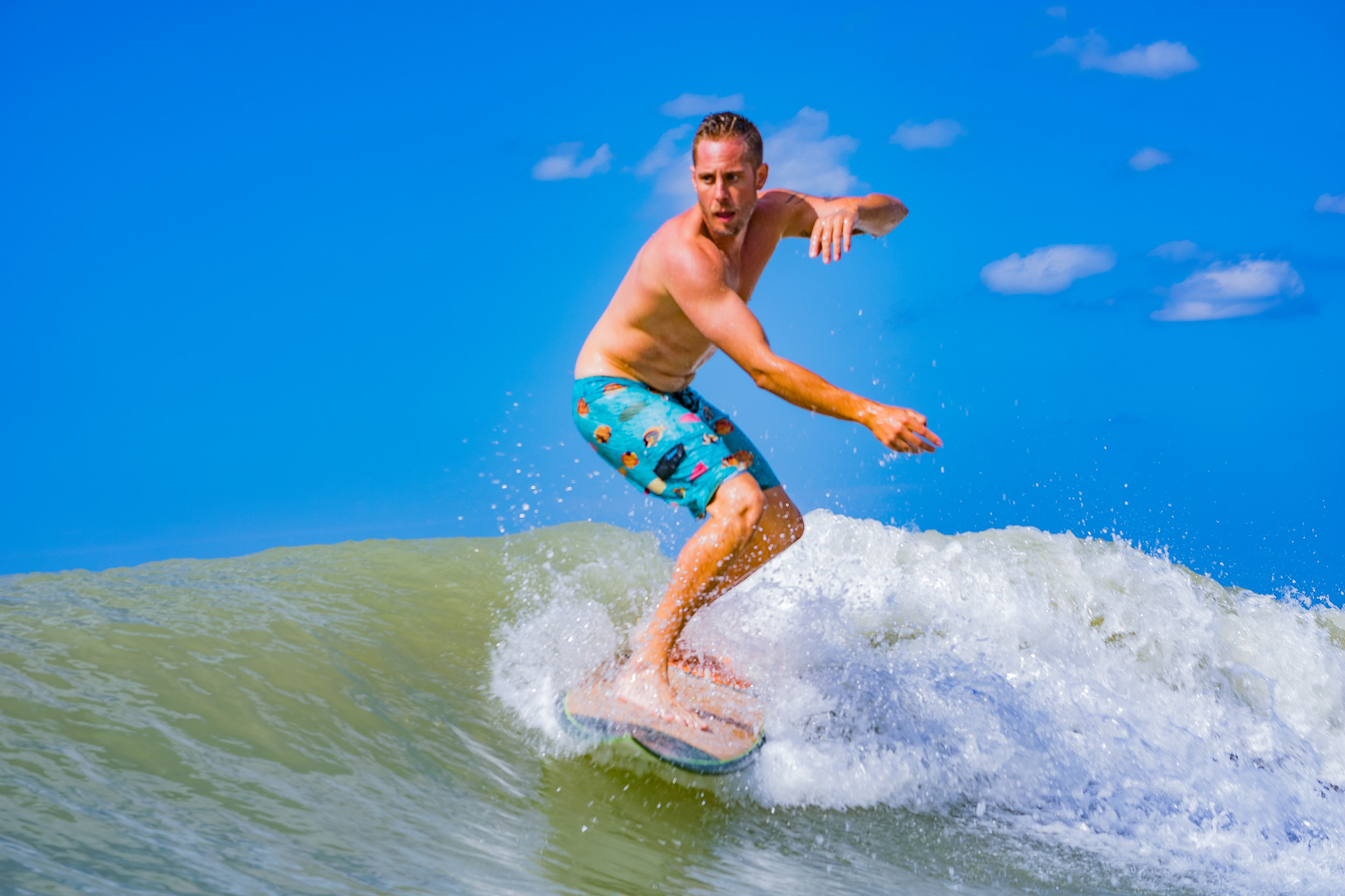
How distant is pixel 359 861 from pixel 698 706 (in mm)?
1429

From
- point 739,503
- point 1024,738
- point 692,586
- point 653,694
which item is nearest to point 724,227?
point 739,503

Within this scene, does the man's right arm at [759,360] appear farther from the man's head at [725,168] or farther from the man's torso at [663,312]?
the man's head at [725,168]

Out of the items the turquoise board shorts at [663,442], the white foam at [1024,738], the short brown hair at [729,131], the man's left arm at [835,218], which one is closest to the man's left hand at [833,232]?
the man's left arm at [835,218]

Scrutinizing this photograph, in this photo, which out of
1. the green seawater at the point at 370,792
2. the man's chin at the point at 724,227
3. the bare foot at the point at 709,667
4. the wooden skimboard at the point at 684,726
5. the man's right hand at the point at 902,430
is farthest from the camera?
the bare foot at the point at 709,667

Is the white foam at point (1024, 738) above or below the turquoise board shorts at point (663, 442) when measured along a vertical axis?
below

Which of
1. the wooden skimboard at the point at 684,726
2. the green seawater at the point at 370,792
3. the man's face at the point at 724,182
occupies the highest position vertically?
the man's face at the point at 724,182

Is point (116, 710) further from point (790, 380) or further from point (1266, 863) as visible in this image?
point (1266, 863)

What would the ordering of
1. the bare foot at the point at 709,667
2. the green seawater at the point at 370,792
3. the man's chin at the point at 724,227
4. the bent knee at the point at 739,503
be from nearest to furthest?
the green seawater at the point at 370,792 → the bent knee at the point at 739,503 → the man's chin at the point at 724,227 → the bare foot at the point at 709,667

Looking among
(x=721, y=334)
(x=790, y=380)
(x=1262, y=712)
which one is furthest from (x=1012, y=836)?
(x=1262, y=712)

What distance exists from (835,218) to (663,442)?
118cm

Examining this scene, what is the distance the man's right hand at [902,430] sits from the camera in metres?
2.81

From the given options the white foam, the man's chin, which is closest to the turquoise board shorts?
the man's chin

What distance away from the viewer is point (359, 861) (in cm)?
238

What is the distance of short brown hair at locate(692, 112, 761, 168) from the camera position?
3.50 meters
